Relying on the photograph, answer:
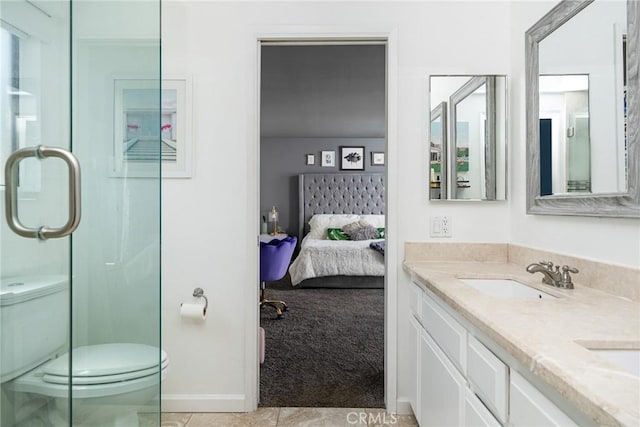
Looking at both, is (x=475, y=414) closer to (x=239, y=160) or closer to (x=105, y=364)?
(x=105, y=364)

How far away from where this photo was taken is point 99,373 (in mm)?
1285

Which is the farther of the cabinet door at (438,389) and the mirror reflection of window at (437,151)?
the mirror reflection of window at (437,151)

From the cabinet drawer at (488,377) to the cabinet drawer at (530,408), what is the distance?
0.03 meters

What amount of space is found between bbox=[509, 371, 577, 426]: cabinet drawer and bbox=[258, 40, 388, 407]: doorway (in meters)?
1.47

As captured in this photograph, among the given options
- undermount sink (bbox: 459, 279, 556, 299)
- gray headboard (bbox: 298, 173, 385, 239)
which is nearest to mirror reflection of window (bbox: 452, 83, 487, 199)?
undermount sink (bbox: 459, 279, 556, 299)

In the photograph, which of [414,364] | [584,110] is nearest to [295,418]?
[414,364]

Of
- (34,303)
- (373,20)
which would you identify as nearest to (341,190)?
(373,20)

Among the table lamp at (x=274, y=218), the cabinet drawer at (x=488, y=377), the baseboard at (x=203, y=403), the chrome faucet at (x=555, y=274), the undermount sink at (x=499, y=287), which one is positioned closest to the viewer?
the cabinet drawer at (x=488, y=377)

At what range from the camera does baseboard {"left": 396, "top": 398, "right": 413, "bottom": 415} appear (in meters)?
2.14

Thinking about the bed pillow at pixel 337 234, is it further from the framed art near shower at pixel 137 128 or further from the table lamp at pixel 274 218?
the framed art near shower at pixel 137 128

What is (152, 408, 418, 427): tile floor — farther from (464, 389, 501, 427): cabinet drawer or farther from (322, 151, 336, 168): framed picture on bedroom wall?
(322, 151, 336, 168): framed picture on bedroom wall

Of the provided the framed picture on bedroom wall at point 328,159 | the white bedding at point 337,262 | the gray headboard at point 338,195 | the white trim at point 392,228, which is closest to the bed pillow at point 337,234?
the gray headboard at point 338,195

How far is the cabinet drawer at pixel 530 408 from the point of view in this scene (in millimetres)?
759

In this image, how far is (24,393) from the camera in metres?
0.93
